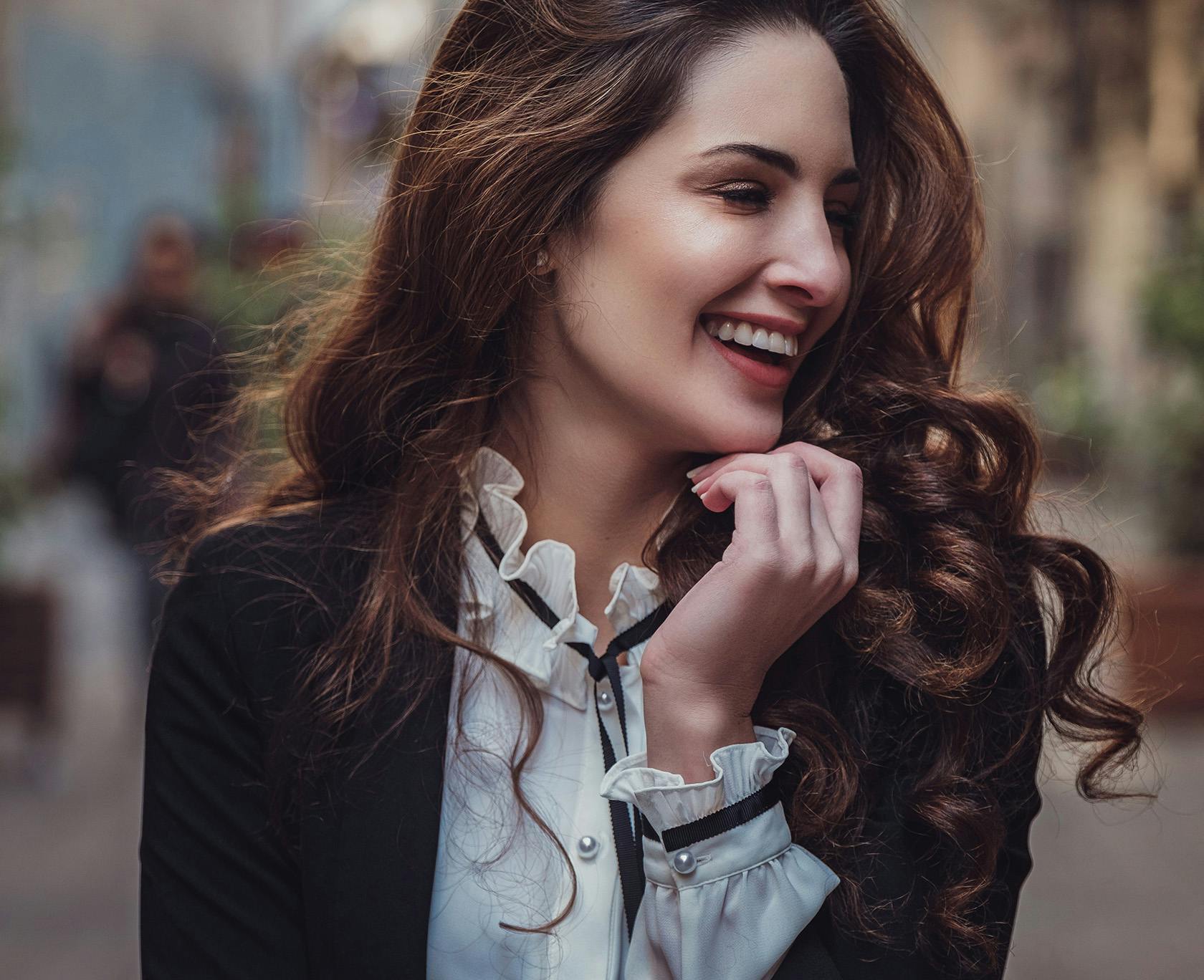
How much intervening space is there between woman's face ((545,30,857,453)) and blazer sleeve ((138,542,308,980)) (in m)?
0.72

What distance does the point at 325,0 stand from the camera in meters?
17.0

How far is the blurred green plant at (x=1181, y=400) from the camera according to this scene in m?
6.79

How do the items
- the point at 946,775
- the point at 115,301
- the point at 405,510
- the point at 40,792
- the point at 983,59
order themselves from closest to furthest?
the point at 946,775 < the point at 405,510 < the point at 40,792 < the point at 115,301 < the point at 983,59

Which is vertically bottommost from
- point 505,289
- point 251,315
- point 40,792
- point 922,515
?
point 40,792

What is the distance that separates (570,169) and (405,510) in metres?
0.58

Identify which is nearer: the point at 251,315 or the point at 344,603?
the point at 344,603

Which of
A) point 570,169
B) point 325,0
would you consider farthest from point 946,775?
point 325,0

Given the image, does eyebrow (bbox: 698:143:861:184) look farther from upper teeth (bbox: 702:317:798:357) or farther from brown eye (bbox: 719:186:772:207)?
upper teeth (bbox: 702:317:798:357)

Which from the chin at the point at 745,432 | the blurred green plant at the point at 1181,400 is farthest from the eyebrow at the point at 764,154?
the blurred green plant at the point at 1181,400

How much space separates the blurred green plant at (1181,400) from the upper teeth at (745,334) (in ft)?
18.0

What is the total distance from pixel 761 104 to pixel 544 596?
2.50ft

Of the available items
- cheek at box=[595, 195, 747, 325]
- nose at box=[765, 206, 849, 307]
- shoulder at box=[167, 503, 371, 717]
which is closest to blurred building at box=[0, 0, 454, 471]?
shoulder at box=[167, 503, 371, 717]

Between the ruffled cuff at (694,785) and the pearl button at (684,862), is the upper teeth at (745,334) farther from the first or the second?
the pearl button at (684,862)

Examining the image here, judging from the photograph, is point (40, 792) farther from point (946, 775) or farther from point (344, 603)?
point (946, 775)
